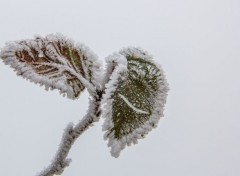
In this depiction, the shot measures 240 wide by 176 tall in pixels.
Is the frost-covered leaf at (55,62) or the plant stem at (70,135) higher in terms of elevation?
the frost-covered leaf at (55,62)

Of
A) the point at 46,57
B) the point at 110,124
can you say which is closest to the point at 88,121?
the point at 110,124

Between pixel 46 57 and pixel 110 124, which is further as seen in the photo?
pixel 46 57

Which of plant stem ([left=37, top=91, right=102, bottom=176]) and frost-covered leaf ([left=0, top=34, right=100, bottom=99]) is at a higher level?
frost-covered leaf ([left=0, top=34, right=100, bottom=99])

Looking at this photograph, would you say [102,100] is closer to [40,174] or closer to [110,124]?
[110,124]

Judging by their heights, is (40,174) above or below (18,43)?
below
